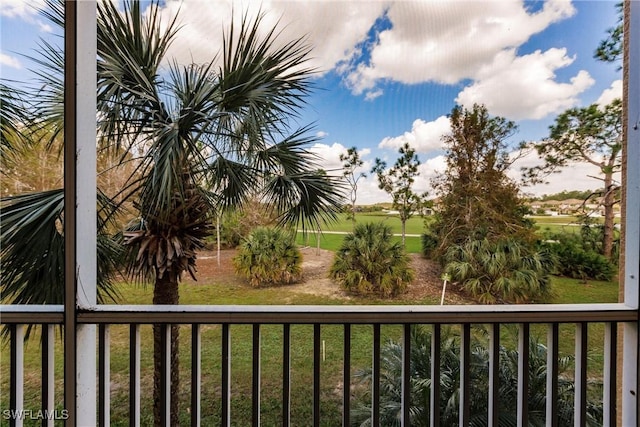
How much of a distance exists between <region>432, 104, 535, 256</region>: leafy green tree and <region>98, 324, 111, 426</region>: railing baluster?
1794 millimetres

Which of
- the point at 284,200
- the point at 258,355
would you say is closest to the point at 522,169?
the point at 284,200

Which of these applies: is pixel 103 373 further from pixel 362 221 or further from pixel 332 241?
pixel 362 221

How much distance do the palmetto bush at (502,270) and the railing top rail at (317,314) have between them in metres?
0.61

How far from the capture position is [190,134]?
4.99ft

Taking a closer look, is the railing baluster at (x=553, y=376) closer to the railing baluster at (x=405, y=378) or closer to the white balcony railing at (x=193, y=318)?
the white balcony railing at (x=193, y=318)

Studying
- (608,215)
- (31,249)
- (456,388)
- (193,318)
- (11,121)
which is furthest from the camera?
(608,215)

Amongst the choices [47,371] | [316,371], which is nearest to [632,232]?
[316,371]

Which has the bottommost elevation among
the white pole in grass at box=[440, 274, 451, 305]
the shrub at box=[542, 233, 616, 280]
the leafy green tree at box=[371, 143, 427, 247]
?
the white pole in grass at box=[440, 274, 451, 305]

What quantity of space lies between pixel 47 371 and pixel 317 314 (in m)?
1.11

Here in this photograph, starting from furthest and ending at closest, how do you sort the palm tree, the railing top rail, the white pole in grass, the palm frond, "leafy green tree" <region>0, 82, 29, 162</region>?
the white pole in grass, the palm tree, "leafy green tree" <region>0, 82, 29, 162</region>, the palm frond, the railing top rail

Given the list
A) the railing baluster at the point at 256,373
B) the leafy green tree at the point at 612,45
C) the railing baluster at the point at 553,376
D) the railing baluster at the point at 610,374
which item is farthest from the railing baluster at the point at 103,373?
the leafy green tree at the point at 612,45

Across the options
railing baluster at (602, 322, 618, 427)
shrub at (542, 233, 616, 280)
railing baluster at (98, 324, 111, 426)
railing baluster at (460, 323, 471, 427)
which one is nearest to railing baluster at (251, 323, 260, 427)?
railing baluster at (98, 324, 111, 426)

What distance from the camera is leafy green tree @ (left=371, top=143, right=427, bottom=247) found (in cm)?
175

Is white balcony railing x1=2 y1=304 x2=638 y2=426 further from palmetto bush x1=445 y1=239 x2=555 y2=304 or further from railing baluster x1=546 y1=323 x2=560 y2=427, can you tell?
palmetto bush x1=445 y1=239 x2=555 y2=304
